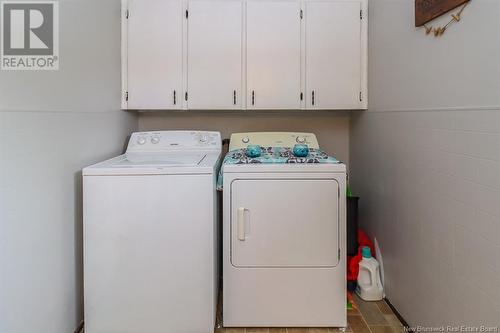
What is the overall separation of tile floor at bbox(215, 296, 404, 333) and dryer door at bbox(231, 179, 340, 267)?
0.37 meters

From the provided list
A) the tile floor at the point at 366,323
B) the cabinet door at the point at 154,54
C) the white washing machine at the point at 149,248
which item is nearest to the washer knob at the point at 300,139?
the cabinet door at the point at 154,54

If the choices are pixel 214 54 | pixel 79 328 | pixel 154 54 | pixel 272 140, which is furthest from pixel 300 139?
pixel 79 328

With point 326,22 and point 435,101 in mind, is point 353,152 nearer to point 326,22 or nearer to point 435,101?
point 326,22

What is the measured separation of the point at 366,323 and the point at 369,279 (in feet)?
1.15

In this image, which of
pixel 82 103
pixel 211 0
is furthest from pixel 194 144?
pixel 211 0

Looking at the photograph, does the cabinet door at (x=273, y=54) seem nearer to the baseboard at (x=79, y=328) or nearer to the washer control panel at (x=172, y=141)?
the washer control panel at (x=172, y=141)

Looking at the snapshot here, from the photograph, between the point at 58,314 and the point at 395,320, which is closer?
the point at 58,314

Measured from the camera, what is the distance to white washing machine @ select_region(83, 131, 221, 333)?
174 centimetres

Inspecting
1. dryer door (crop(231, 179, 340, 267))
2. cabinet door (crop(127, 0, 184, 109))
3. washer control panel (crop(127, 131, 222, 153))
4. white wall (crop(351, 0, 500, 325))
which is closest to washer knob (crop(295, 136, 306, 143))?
white wall (crop(351, 0, 500, 325))

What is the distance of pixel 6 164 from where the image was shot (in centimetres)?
135

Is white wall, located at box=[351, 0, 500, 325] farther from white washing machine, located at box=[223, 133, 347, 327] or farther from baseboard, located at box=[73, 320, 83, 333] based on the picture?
baseboard, located at box=[73, 320, 83, 333]

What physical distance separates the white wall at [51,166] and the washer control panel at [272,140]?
915mm

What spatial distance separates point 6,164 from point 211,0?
1727 mm

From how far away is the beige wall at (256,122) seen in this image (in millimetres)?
2906
